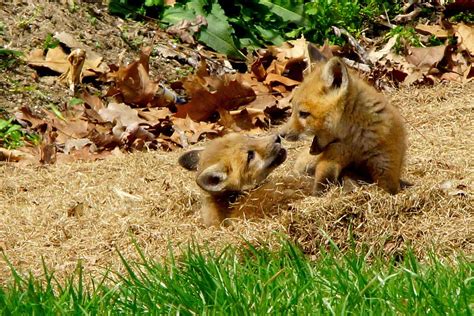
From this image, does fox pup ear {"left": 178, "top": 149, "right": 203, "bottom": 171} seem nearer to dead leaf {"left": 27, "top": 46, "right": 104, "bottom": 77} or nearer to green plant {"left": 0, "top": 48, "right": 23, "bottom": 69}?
dead leaf {"left": 27, "top": 46, "right": 104, "bottom": 77}

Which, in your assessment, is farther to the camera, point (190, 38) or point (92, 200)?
point (190, 38)

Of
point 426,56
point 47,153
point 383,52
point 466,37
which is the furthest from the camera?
point 383,52

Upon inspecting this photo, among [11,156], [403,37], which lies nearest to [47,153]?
[11,156]

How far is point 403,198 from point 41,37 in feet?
19.8

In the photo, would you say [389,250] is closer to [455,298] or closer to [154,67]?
[455,298]

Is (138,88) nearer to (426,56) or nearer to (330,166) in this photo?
(426,56)

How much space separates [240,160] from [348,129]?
0.87 meters

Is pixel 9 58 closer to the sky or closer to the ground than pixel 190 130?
closer to the ground

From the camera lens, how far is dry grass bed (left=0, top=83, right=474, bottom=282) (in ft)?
22.9

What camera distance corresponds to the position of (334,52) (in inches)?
480

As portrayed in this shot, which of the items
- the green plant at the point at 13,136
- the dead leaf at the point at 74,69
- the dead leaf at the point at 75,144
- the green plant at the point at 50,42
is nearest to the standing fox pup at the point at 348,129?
the dead leaf at the point at 75,144

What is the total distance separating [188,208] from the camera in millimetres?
7984

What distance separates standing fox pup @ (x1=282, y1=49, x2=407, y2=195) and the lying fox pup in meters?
0.25

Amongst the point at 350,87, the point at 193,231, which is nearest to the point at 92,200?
the point at 193,231
